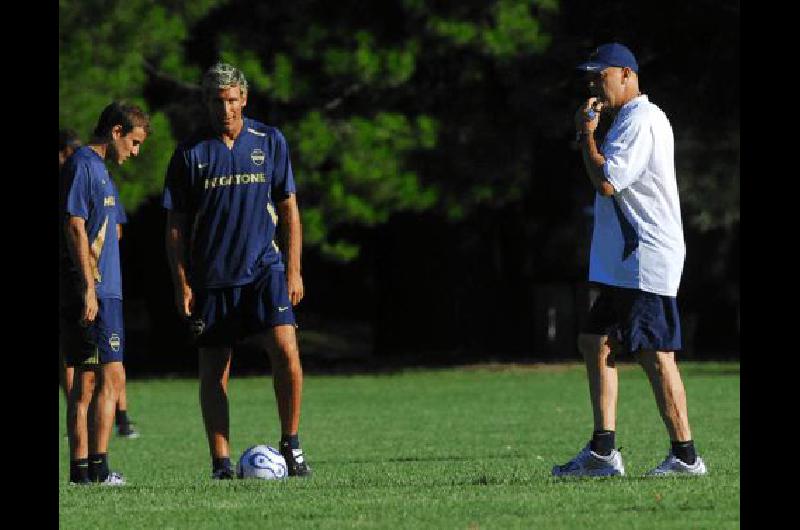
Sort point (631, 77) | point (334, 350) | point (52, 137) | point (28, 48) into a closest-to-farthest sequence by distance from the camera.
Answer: point (28, 48), point (52, 137), point (631, 77), point (334, 350)

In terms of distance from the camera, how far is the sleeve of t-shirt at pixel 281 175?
37.4 ft

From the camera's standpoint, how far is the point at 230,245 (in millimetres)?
11258

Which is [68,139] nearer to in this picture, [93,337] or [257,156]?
[93,337]

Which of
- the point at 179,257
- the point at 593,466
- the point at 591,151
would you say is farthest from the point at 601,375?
the point at 179,257

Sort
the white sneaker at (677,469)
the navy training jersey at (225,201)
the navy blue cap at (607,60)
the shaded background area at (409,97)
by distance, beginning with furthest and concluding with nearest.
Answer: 1. the shaded background area at (409,97)
2. the navy training jersey at (225,201)
3. the navy blue cap at (607,60)
4. the white sneaker at (677,469)

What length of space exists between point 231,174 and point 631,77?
227 cm

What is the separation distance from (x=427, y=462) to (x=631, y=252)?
341 cm

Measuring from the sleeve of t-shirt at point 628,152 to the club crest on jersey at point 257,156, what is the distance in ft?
6.61

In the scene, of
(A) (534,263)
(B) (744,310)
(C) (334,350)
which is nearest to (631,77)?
(B) (744,310)

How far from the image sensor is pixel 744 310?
1137 cm

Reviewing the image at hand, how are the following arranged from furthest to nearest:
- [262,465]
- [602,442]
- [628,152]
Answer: [262,465] < [602,442] < [628,152]

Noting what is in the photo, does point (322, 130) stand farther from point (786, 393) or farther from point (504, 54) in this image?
point (786, 393)

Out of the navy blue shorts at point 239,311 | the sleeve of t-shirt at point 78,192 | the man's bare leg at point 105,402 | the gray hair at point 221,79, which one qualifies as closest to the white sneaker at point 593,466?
the navy blue shorts at point 239,311

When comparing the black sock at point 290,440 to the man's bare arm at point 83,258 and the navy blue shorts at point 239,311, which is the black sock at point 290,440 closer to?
the navy blue shorts at point 239,311
